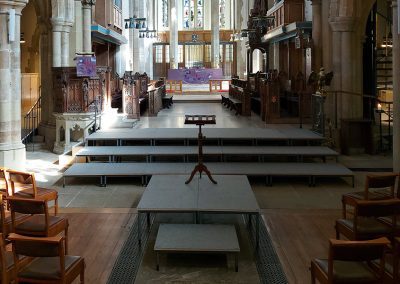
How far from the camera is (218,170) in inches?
347

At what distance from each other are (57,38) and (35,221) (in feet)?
30.0

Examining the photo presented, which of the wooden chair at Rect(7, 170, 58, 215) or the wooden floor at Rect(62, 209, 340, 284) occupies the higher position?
the wooden chair at Rect(7, 170, 58, 215)

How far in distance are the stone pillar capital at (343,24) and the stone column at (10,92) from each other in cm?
748

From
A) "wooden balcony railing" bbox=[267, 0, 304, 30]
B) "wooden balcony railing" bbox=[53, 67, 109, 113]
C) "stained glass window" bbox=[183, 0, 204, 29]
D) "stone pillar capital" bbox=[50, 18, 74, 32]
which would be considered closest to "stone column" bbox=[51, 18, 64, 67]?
"stone pillar capital" bbox=[50, 18, 74, 32]

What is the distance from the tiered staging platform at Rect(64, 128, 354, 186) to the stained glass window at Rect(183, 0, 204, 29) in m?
32.3

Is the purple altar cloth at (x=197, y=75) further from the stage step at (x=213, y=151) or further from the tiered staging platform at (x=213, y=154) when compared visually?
the stage step at (x=213, y=151)

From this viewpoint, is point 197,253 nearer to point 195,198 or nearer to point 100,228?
point 195,198

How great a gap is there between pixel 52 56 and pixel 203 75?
744 inches

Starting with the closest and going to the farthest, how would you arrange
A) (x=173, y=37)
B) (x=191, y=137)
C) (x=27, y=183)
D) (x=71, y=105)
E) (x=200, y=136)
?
(x=27, y=183), (x=200, y=136), (x=191, y=137), (x=71, y=105), (x=173, y=37)

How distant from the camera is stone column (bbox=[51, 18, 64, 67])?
514 inches

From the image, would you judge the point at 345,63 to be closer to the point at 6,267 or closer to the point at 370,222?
the point at 370,222

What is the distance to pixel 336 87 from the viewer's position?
41.0ft

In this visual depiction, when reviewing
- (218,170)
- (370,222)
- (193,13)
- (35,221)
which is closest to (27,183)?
(35,221)

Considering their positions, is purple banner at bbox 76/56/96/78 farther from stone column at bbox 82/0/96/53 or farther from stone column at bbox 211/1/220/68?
stone column at bbox 211/1/220/68
